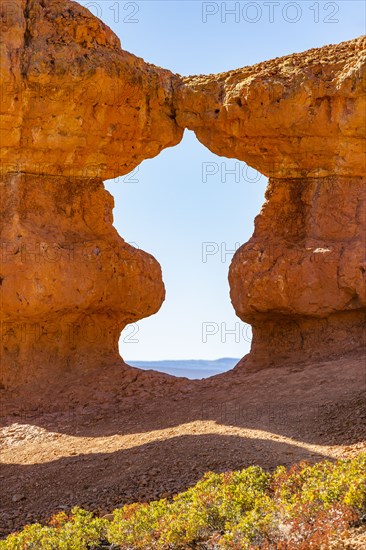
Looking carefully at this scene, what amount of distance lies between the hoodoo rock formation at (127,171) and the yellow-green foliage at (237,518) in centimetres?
718

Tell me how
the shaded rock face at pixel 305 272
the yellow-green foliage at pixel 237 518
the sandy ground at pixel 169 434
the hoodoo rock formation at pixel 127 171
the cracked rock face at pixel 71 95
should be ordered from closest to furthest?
the yellow-green foliage at pixel 237 518 < the sandy ground at pixel 169 434 < the cracked rock face at pixel 71 95 < the hoodoo rock formation at pixel 127 171 < the shaded rock face at pixel 305 272

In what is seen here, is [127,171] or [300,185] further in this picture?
[127,171]

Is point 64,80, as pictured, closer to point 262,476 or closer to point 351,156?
point 351,156

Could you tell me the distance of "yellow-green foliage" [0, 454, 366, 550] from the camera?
658cm

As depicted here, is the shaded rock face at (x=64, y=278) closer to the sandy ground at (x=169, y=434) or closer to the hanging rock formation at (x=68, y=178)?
the hanging rock formation at (x=68, y=178)

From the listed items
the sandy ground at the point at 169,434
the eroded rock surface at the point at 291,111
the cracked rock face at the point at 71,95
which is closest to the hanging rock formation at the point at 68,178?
the cracked rock face at the point at 71,95

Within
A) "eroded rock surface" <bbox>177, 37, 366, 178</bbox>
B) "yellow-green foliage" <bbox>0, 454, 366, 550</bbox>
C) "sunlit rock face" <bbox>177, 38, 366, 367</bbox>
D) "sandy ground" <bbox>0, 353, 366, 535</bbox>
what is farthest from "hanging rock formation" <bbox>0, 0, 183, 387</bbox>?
"yellow-green foliage" <bbox>0, 454, 366, 550</bbox>

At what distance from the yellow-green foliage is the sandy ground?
3.94 ft

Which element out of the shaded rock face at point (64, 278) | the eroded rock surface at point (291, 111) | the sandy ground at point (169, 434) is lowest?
the sandy ground at point (169, 434)

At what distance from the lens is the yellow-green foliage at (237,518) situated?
6.58m

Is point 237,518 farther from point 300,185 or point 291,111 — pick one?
point 300,185

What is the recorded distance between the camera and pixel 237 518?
7129 millimetres

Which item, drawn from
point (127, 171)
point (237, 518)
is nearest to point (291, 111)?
point (127, 171)

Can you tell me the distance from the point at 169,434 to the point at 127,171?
672 cm
